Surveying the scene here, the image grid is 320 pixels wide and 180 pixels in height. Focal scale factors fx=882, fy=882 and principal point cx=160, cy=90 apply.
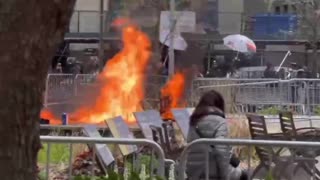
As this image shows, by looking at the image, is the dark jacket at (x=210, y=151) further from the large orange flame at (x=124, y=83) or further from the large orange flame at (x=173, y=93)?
the large orange flame at (x=173, y=93)

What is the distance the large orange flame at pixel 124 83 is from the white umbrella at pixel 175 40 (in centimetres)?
68

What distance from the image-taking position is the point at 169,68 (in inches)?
883

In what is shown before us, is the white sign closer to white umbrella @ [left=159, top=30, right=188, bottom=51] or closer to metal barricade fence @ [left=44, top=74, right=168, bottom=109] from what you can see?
white umbrella @ [left=159, top=30, right=188, bottom=51]

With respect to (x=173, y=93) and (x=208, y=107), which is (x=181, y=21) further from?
(x=208, y=107)

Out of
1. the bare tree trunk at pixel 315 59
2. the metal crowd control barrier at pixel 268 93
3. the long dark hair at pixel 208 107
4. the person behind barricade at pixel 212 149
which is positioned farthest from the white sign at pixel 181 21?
the person behind barricade at pixel 212 149

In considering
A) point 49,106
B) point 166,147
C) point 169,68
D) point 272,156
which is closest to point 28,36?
point 272,156

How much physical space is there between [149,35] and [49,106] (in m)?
5.09

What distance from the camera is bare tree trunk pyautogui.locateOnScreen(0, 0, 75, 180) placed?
3.21 metres

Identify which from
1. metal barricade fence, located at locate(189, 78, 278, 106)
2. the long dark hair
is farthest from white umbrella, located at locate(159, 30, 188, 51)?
the long dark hair

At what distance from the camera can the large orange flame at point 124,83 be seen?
16953 mm

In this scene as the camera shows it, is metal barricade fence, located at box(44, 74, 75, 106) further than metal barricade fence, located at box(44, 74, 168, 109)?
Yes

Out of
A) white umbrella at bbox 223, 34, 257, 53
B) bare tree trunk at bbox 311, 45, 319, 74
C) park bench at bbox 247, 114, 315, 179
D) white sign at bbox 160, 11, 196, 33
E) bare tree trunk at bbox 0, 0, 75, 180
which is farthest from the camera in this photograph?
bare tree trunk at bbox 311, 45, 319, 74

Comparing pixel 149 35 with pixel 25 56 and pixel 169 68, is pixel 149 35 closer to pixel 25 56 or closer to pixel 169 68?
pixel 169 68

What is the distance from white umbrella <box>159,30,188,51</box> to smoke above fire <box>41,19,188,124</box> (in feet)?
2.07
